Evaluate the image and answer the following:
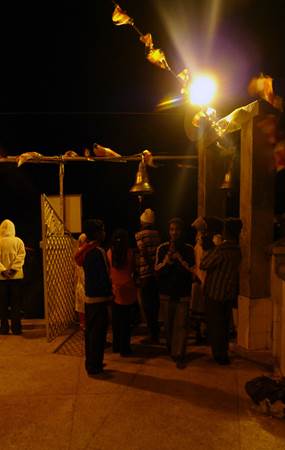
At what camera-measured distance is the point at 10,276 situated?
620 centimetres

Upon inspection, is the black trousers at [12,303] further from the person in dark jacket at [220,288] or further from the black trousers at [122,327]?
the person in dark jacket at [220,288]

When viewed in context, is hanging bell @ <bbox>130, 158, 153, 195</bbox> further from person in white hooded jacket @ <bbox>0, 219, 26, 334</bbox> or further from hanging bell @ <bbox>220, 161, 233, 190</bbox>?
person in white hooded jacket @ <bbox>0, 219, 26, 334</bbox>

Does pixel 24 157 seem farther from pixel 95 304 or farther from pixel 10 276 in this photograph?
pixel 95 304

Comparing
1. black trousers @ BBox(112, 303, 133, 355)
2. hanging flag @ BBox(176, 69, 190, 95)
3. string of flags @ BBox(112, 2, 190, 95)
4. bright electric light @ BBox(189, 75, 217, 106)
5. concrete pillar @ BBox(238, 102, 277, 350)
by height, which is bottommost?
black trousers @ BBox(112, 303, 133, 355)

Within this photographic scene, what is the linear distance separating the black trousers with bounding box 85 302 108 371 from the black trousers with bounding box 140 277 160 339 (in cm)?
119

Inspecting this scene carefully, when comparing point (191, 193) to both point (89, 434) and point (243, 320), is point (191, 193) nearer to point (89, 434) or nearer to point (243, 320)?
point (243, 320)

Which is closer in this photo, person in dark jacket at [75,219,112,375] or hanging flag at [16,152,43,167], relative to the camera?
person in dark jacket at [75,219,112,375]

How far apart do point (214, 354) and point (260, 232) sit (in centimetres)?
164

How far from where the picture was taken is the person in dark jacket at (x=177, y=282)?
4.87 meters

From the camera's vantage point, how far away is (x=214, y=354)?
16.0ft

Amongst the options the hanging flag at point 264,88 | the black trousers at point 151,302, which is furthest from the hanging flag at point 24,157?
the hanging flag at point 264,88

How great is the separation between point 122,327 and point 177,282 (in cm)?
97

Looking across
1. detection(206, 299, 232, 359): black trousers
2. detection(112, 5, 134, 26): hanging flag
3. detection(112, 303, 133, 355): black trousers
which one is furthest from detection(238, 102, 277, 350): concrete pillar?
detection(112, 5, 134, 26): hanging flag

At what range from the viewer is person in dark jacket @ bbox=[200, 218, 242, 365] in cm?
472
